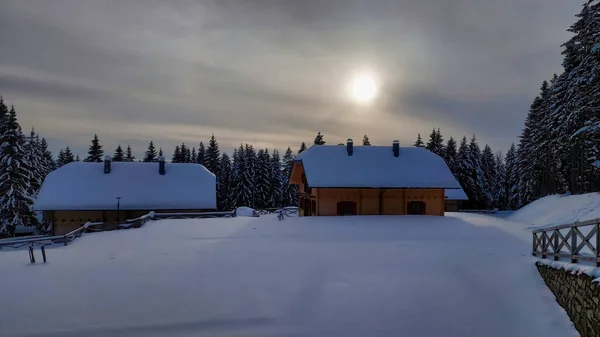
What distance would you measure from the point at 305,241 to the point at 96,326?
9.91 meters

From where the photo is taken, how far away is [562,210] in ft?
90.2

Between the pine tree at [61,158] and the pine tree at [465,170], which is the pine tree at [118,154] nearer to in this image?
the pine tree at [61,158]

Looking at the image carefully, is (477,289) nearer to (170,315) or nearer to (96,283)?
(170,315)

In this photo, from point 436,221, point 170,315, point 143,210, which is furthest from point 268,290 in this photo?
point 143,210

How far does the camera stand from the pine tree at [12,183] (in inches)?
1345

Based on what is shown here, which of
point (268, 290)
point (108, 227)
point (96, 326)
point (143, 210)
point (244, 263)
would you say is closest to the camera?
point (96, 326)

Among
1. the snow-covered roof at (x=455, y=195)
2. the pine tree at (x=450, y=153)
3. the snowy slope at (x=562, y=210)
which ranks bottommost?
the snowy slope at (x=562, y=210)

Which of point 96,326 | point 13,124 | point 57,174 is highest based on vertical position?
point 13,124

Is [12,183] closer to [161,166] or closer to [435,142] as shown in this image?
[161,166]

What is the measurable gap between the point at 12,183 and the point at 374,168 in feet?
107

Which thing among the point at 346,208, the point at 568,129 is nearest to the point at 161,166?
the point at 346,208

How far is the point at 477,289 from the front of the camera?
419 inches

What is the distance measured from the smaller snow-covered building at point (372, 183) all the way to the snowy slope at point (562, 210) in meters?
6.26

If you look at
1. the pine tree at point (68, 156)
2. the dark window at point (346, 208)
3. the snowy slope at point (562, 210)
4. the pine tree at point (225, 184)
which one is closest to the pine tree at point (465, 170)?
the snowy slope at point (562, 210)
